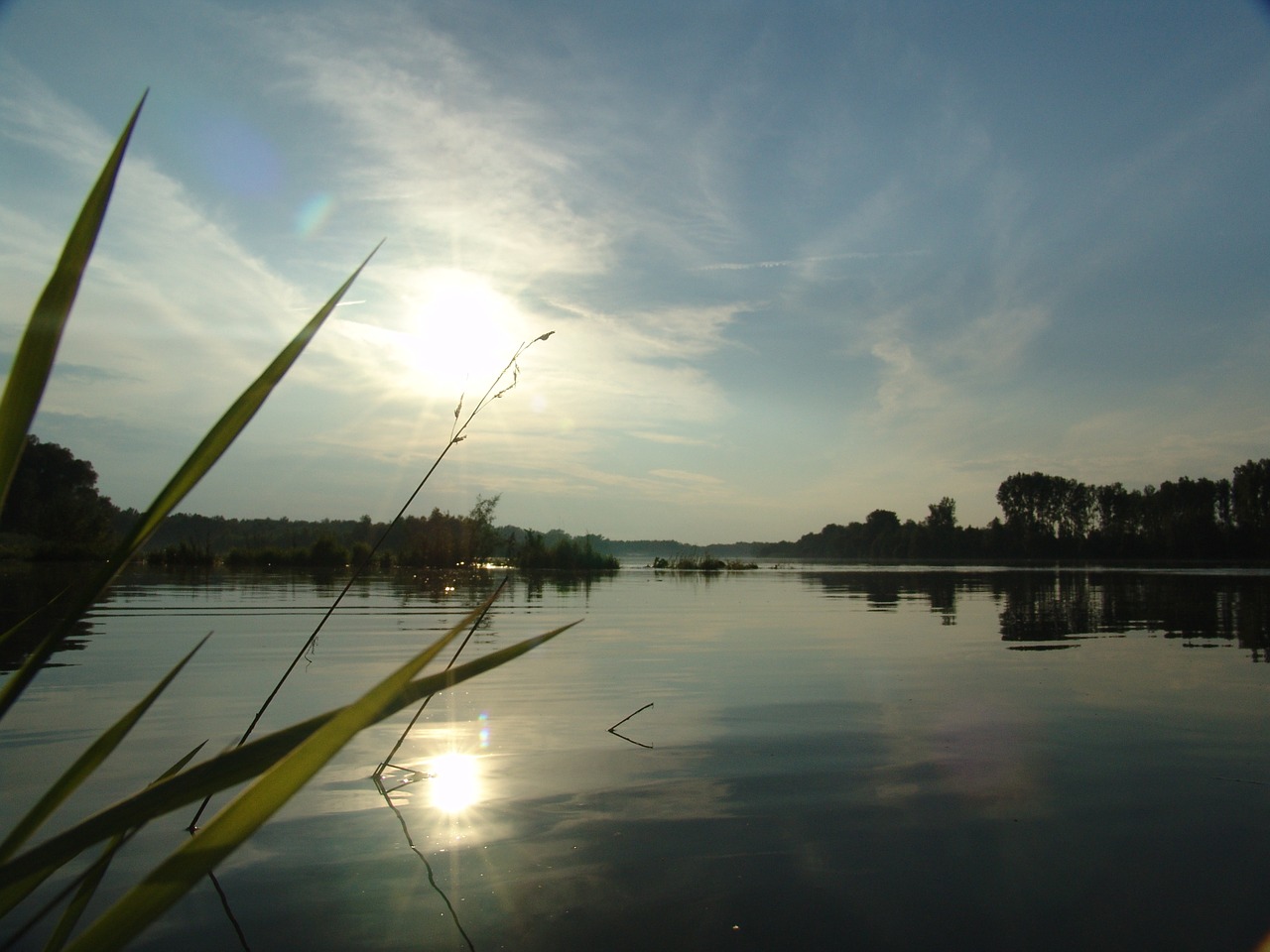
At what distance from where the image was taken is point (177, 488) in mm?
846

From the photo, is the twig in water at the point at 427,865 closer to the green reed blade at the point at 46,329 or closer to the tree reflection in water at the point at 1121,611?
the green reed blade at the point at 46,329

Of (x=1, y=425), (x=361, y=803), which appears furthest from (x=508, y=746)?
(x=1, y=425)

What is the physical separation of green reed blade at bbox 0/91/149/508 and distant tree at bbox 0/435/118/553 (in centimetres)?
2029

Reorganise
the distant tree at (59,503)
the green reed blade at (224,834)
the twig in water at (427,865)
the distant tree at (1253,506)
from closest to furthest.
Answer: the green reed blade at (224,834) → the twig in water at (427,865) → the distant tree at (59,503) → the distant tree at (1253,506)

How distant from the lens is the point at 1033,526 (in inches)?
3356

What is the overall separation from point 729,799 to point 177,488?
2969 millimetres

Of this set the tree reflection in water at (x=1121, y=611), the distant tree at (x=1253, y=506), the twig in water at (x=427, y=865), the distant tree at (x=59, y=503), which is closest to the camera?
the twig in water at (x=427, y=865)

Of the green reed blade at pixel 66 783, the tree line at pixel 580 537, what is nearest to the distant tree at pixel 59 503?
the tree line at pixel 580 537

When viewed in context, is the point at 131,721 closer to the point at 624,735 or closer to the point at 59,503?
the point at 624,735

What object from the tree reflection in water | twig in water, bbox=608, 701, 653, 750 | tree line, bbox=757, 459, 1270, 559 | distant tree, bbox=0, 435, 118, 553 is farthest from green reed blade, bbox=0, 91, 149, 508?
tree line, bbox=757, 459, 1270, 559

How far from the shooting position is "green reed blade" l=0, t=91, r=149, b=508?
2.64ft

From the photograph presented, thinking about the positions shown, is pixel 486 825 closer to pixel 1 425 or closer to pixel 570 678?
pixel 1 425

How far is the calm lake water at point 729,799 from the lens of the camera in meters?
2.31

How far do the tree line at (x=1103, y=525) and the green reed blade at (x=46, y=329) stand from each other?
7756 cm
